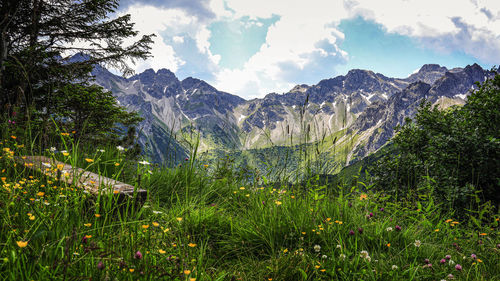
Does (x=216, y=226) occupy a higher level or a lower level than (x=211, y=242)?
higher

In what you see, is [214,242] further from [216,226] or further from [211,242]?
[216,226]

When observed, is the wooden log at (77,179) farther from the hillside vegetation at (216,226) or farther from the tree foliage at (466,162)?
the tree foliage at (466,162)

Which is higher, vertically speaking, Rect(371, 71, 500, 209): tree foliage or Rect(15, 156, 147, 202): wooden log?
Rect(371, 71, 500, 209): tree foliage

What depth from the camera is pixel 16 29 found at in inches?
486


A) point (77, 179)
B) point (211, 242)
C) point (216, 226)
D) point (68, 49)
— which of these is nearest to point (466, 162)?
point (216, 226)

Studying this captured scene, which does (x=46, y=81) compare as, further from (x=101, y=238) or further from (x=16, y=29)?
(x=101, y=238)

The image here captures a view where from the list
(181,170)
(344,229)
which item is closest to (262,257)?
(344,229)

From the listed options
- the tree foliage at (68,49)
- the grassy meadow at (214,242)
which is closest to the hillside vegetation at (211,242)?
the grassy meadow at (214,242)

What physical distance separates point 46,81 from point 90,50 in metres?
2.99

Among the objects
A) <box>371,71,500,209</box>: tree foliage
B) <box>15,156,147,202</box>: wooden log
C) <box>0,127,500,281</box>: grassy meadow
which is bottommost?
<box>0,127,500,281</box>: grassy meadow

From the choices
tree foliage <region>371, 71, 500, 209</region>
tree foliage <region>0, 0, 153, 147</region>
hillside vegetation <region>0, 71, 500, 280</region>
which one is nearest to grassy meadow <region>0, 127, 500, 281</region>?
hillside vegetation <region>0, 71, 500, 280</region>

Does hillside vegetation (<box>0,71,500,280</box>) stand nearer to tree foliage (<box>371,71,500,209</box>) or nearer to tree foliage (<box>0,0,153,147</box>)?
tree foliage (<box>371,71,500,209</box>)

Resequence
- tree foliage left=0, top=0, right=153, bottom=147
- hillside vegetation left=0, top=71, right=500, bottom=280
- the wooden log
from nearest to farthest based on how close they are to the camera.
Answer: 1. hillside vegetation left=0, top=71, right=500, bottom=280
2. the wooden log
3. tree foliage left=0, top=0, right=153, bottom=147

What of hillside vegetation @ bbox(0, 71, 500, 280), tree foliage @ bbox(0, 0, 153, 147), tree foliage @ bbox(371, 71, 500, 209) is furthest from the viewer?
tree foliage @ bbox(0, 0, 153, 147)
